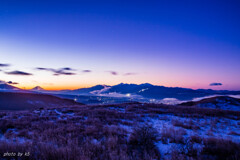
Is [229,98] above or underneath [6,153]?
underneath

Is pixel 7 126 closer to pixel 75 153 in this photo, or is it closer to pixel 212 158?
pixel 75 153

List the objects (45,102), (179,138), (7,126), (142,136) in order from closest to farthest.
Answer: (142,136)
(179,138)
(7,126)
(45,102)

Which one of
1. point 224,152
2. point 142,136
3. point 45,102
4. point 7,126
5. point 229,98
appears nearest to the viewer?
point 224,152

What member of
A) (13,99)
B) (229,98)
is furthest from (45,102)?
(229,98)

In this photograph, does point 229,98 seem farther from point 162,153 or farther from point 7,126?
point 7,126

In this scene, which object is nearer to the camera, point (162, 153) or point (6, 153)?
point (6, 153)

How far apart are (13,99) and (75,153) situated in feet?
245

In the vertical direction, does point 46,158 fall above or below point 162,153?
above

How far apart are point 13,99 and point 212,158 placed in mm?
77249

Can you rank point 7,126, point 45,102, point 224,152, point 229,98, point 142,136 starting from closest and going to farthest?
point 224,152 < point 142,136 < point 7,126 < point 229,98 < point 45,102

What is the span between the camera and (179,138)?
5.46 metres

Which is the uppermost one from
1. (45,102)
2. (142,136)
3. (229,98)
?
(142,136)

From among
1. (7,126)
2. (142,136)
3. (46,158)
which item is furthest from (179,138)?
(7,126)

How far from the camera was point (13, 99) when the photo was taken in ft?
187
